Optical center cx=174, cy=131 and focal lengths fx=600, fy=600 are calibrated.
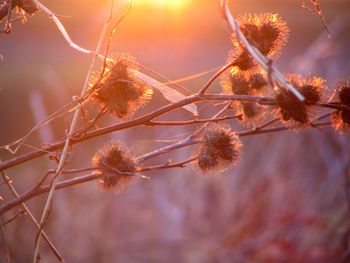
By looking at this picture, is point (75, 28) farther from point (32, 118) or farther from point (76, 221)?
point (76, 221)

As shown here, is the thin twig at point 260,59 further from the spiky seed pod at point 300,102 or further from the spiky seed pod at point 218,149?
the spiky seed pod at point 218,149

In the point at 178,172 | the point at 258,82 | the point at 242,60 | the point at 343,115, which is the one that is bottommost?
the point at 343,115

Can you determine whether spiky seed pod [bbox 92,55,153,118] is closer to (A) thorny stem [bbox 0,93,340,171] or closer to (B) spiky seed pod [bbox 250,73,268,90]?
(A) thorny stem [bbox 0,93,340,171]

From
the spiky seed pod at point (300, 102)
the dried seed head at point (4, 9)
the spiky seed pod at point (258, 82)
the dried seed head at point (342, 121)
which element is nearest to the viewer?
the spiky seed pod at point (300, 102)

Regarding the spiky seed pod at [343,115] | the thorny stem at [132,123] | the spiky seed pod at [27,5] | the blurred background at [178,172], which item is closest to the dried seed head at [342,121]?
the spiky seed pod at [343,115]

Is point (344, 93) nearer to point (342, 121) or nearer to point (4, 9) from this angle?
point (342, 121)

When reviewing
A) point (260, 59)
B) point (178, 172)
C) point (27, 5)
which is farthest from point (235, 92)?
point (178, 172)
